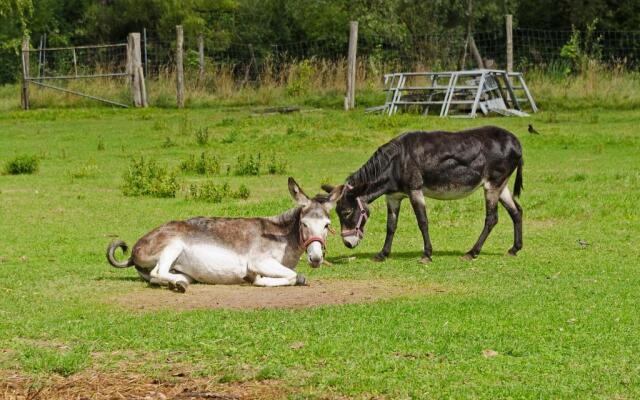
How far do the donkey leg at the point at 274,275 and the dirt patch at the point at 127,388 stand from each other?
331 cm

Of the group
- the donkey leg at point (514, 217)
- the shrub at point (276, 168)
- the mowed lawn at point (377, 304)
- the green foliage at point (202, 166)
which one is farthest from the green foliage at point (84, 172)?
the donkey leg at point (514, 217)

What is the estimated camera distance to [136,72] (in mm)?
35500

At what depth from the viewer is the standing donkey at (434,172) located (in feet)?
43.8

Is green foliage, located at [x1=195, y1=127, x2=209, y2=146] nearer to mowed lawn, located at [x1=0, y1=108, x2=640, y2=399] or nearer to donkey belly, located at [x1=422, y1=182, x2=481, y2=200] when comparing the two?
mowed lawn, located at [x1=0, y1=108, x2=640, y2=399]

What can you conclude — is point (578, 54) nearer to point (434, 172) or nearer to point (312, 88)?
point (312, 88)

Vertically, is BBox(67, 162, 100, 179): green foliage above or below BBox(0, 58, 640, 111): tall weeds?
below

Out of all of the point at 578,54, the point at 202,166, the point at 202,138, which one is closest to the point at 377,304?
the point at 202,166

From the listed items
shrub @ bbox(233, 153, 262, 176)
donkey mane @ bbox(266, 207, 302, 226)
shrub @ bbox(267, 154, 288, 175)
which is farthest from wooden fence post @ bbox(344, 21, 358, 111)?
donkey mane @ bbox(266, 207, 302, 226)

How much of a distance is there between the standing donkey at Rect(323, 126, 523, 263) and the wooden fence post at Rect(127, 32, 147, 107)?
23.0 meters

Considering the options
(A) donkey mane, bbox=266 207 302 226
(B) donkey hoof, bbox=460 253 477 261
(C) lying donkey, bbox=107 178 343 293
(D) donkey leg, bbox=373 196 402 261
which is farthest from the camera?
(D) donkey leg, bbox=373 196 402 261

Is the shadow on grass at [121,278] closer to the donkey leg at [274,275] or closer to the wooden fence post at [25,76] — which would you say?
the donkey leg at [274,275]

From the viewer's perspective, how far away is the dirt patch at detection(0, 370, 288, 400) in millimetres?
7359

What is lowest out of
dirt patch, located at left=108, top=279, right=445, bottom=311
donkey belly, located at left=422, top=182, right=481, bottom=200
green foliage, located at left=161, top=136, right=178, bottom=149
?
green foliage, located at left=161, top=136, right=178, bottom=149

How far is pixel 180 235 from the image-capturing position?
1096 centimetres
